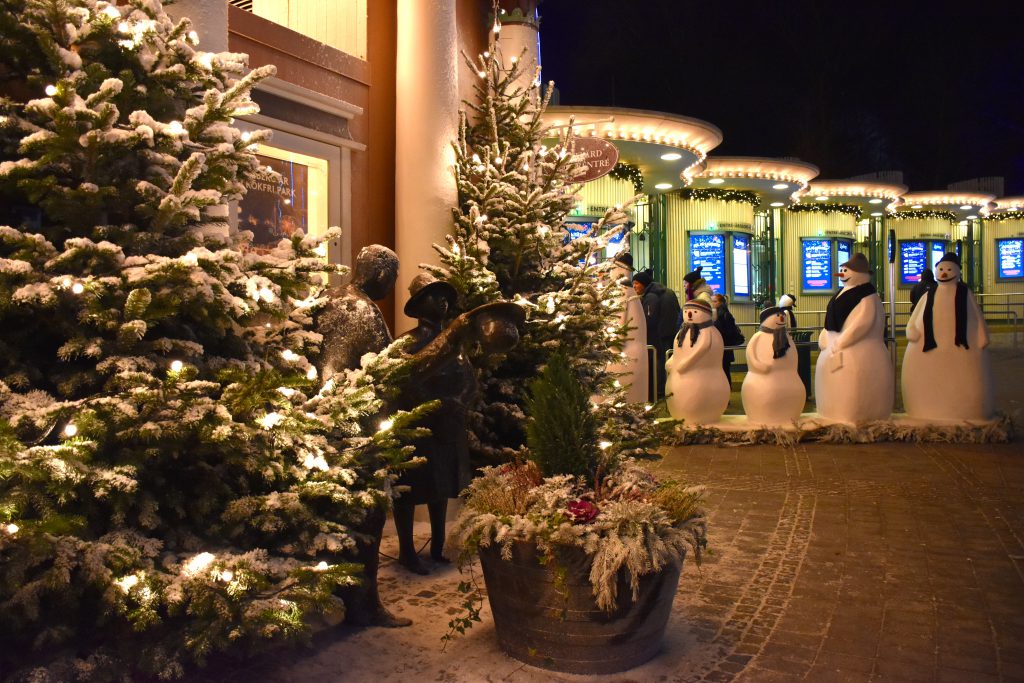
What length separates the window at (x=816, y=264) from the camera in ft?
84.0

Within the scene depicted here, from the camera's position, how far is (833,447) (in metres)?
10.1

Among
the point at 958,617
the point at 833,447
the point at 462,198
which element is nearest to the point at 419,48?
the point at 462,198

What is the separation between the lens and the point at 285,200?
6.42m

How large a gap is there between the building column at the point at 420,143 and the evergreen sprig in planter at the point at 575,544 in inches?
118

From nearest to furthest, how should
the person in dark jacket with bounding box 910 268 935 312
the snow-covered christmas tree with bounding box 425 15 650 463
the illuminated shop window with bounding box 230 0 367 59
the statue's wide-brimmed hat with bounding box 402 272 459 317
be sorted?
the statue's wide-brimmed hat with bounding box 402 272 459 317 → the snow-covered christmas tree with bounding box 425 15 650 463 → the illuminated shop window with bounding box 230 0 367 59 → the person in dark jacket with bounding box 910 268 935 312

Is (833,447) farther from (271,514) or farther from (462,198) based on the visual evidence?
(271,514)

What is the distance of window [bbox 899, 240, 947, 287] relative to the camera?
29.8 m

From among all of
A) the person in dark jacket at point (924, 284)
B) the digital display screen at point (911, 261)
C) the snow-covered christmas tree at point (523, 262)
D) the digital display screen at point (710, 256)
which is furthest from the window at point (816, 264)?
the snow-covered christmas tree at point (523, 262)

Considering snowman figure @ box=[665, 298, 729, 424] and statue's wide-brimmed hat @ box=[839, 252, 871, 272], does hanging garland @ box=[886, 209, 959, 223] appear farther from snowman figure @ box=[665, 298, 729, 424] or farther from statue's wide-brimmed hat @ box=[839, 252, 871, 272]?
snowman figure @ box=[665, 298, 729, 424]

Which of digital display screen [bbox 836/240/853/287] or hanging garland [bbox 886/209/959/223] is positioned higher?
hanging garland [bbox 886/209/959/223]

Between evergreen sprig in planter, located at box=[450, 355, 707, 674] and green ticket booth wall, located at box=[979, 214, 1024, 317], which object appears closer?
evergreen sprig in planter, located at box=[450, 355, 707, 674]

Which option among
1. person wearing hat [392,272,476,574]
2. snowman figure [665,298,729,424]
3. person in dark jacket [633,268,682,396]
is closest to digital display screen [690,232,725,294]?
person in dark jacket [633,268,682,396]

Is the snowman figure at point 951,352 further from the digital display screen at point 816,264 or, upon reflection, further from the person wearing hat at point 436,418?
the digital display screen at point 816,264

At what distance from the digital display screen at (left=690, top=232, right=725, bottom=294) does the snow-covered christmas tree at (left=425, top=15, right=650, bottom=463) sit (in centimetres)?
1436
